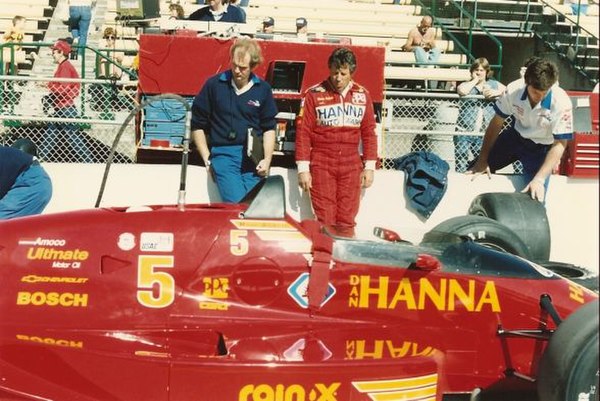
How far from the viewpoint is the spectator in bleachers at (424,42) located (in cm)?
1591

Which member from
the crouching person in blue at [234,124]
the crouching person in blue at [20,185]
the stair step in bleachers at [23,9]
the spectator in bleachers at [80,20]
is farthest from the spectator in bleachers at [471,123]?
the stair step in bleachers at [23,9]

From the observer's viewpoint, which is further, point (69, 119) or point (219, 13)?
point (219, 13)

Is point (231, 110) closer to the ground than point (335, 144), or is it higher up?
higher up

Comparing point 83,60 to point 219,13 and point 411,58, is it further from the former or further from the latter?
point 411,58

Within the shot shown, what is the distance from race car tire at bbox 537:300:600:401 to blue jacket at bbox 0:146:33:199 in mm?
4209

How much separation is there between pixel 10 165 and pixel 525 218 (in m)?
4.07

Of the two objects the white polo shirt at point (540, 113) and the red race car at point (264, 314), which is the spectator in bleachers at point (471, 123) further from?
the red race car at point (264, 314)

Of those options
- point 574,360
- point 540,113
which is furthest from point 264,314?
point 540,113

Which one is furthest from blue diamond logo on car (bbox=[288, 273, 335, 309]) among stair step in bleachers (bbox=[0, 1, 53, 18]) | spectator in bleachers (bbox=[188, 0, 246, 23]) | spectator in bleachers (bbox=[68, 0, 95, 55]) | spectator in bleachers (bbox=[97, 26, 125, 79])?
stair step in bleachers (bbox=[0, 1, 53, 18])

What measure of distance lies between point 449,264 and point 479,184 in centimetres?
357

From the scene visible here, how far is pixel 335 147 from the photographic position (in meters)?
7.93

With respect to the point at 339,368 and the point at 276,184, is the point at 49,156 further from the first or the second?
the point at 339,368

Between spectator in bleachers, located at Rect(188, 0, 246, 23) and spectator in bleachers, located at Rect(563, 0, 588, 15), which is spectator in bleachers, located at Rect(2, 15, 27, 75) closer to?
spectator in bleachers, located at Rect(188, 0, 246, 23)

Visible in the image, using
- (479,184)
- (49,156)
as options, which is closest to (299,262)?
(479,184)
